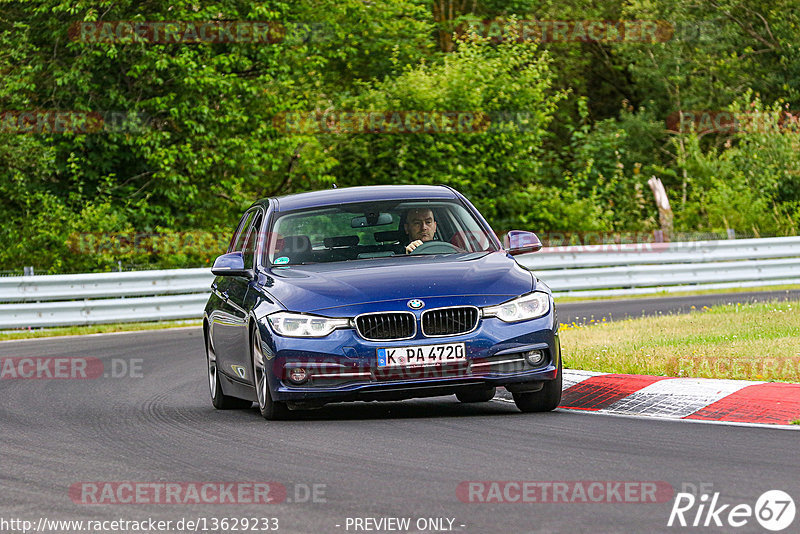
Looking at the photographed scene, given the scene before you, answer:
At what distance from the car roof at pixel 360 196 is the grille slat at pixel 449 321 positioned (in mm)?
1882

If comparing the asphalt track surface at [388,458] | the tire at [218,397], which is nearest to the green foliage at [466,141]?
the tire at [218,397]

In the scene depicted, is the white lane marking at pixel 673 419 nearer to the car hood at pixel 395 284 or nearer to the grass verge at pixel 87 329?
the car hood at pixel 395 284

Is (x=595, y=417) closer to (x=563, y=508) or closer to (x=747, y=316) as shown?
(x=563, y=508)

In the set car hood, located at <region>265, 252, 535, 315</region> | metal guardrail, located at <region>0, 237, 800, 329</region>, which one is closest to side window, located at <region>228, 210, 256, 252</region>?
car hood, located at <region>265, 252, 535, 315</region>

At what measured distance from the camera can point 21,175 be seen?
29000 mm

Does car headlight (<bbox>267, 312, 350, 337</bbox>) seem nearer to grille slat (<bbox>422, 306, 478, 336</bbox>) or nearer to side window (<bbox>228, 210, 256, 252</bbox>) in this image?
grille slat (<bbox>422, 306, 478, 336</bbox>)

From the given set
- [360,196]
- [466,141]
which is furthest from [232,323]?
[466,141]

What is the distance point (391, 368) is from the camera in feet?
28.8

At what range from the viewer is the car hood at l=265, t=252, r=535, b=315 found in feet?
29.1

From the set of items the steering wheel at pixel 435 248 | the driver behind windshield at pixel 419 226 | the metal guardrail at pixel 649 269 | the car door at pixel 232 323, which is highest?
the driver behind windshield at pixel 419 226

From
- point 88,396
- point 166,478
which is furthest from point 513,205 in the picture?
point 166,478

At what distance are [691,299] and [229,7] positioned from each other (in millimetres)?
13247

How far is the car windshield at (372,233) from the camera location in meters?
10.1

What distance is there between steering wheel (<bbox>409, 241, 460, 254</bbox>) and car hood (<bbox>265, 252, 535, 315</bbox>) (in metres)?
0.49
